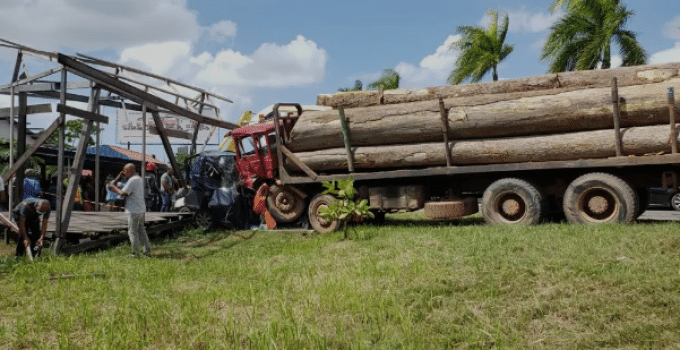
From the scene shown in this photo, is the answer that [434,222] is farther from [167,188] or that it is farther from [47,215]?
[167,188]

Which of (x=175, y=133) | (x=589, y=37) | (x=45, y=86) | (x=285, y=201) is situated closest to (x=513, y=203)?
(x=285, y=201)

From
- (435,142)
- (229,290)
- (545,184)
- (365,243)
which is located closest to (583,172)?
(545,184)

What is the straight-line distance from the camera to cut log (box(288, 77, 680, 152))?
9.81m

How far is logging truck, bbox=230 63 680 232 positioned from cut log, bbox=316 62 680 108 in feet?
0.07

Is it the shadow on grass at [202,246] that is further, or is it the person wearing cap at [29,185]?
the person wearing cap at [29,185]

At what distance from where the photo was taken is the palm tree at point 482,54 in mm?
30906

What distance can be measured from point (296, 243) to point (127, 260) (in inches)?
114

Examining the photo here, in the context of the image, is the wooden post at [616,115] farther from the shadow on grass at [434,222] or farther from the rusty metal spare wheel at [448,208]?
the shadow on grass at [434,222]

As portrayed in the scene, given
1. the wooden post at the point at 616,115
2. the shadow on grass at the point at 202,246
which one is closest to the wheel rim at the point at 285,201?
the shadow on grass at the point at 202,246

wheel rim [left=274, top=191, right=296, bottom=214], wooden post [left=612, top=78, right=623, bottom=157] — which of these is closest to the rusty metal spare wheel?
wooden post [left=612, top=78, right=623, bottom=157]

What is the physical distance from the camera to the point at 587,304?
17.1ft

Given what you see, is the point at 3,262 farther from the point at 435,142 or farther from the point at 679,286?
the point at 679,286

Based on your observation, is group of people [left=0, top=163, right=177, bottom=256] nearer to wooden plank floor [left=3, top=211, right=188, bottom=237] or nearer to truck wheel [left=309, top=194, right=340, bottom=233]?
wooden plank floor [left=3, top=211, right=188, bottom=237]

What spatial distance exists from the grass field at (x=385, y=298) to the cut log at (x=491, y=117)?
→ 2.32 metres
